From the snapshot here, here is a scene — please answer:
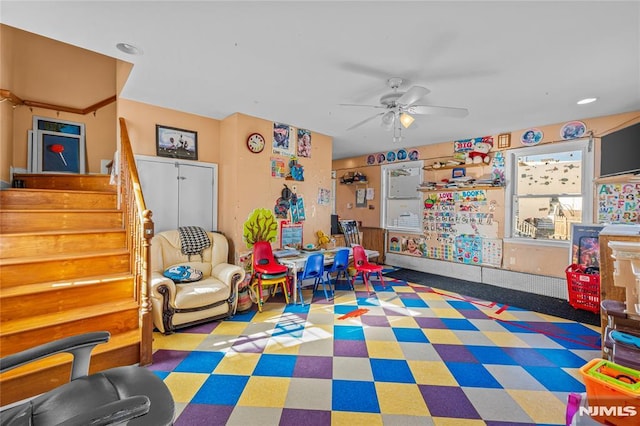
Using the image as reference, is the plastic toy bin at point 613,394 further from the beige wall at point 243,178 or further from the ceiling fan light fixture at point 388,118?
the beige wall at point 243,178

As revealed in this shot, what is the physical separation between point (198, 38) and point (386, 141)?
3949 mm

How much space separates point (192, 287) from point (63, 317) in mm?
1099

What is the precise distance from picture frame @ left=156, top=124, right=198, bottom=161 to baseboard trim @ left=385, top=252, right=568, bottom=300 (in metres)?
4.58

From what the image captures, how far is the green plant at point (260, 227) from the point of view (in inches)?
155

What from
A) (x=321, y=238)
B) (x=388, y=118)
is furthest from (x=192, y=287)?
(x=388, y=118)

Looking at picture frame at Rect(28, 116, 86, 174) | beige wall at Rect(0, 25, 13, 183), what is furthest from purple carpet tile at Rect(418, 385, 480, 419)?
picture frame at Rect(28, 116, 86, 174)

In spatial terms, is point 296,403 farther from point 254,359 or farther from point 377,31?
point 377,31

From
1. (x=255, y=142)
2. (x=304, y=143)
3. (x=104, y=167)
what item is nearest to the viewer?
(x=255, y=142)

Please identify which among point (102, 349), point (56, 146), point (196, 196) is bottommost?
point (102, 349)

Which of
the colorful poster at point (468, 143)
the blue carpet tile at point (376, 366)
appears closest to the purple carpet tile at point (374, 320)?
the blue carpet tile at point (376, 366)

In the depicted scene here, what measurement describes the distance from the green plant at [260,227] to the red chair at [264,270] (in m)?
0.21

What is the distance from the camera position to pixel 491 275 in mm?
4781

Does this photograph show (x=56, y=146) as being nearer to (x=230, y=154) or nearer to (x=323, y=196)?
(x=230, y=154)

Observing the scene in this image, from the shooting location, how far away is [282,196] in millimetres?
4340
